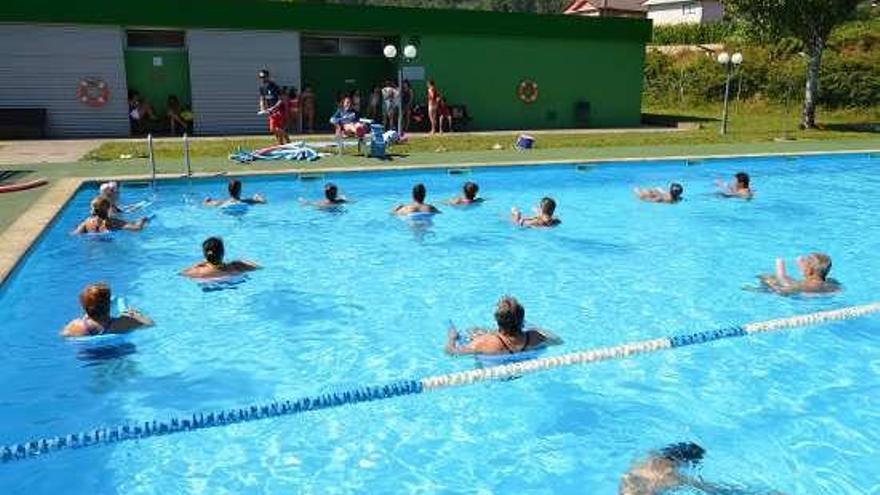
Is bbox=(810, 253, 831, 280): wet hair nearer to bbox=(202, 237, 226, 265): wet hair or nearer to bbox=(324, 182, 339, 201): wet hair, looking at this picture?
bbox=(202, 237, 226, 265): wet hair

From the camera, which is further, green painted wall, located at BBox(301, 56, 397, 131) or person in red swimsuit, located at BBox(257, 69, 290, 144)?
green painted wall, located at BBox(301, 56, 397, 131)

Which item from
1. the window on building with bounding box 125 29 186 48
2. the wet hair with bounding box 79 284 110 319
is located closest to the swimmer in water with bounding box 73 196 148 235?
the wet hair with bounding box 79 284 110 319

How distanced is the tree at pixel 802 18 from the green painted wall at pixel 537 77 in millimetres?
3556

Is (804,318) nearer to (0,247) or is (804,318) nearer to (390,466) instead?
(390,466)

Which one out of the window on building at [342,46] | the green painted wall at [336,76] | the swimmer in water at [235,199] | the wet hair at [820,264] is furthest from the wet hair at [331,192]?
the window on building at [342,46]

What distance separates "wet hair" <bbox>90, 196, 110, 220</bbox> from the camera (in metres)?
10.8

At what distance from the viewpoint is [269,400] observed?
647cm

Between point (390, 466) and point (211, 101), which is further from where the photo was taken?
point (211, 101)

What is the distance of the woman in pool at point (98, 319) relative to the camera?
6941 mm

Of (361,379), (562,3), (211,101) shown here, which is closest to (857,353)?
(361,379)

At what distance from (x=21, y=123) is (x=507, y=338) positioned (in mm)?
17916

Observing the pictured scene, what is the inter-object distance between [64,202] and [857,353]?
34.1ft

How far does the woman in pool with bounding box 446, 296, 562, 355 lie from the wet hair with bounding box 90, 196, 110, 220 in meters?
5.95

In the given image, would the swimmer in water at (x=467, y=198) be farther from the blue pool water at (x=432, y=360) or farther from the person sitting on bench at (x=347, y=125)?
the person sitting on bench at (x=347, y=125)
